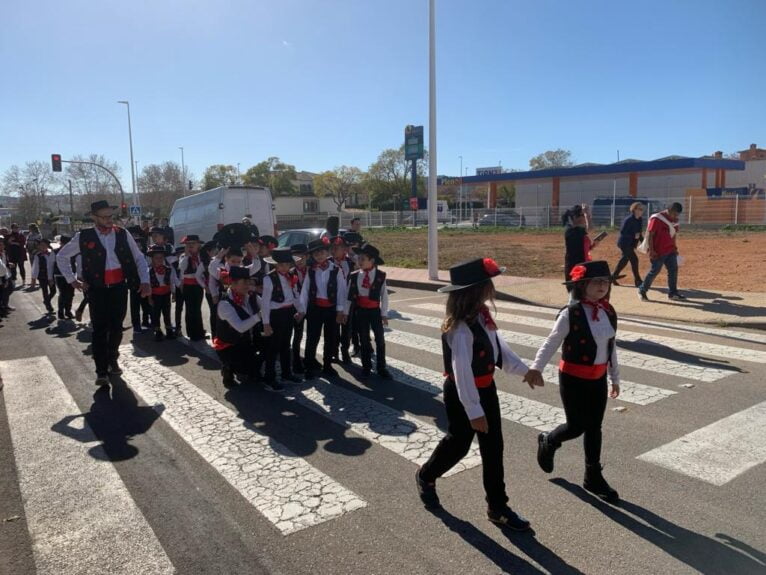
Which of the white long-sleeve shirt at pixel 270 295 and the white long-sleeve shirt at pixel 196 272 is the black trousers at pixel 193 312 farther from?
the white long-sleeve shirt at pixel 270 295

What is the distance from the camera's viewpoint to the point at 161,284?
9297mm

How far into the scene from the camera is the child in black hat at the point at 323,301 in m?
6.85

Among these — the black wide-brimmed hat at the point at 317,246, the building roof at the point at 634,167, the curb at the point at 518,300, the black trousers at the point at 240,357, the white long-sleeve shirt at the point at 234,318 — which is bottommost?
the curb at the point at 518,300

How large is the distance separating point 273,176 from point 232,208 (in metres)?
78.2

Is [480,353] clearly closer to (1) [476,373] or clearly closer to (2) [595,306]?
(1) [476,373]

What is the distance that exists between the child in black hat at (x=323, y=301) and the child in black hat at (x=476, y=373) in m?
3.48

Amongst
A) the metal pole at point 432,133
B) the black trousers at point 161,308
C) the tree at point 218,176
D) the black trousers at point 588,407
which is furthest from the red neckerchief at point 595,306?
the tree at point 218,176

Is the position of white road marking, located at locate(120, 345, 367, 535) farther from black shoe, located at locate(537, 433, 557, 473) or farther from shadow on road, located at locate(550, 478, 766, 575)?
shadow on road, located at locate(550, 478, 766, 575)

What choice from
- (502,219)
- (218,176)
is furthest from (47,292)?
(218,176)

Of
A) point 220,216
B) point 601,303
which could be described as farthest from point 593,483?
point 220,216

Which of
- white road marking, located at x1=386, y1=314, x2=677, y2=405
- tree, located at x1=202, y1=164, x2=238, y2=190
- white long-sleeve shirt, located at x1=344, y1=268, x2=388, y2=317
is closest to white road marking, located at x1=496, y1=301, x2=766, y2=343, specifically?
white road marking, located at x1=386, y1=314, x2=677, y2=405

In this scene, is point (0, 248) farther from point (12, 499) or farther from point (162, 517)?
point (162, 517)

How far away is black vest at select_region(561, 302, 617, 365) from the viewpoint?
3.66m

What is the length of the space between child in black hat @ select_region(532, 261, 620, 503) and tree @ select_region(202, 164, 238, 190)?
321ft
